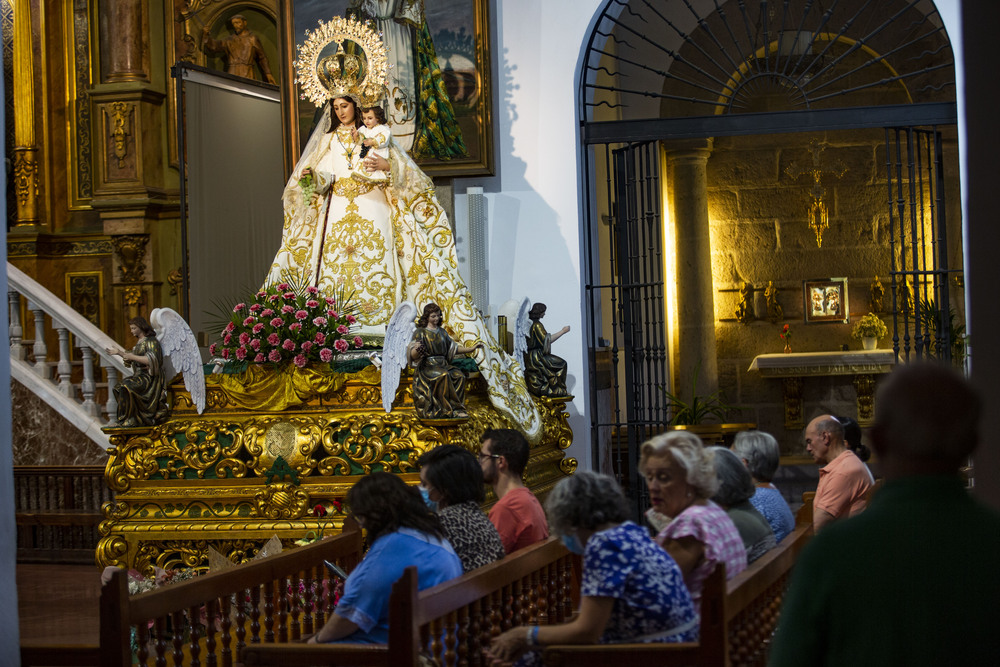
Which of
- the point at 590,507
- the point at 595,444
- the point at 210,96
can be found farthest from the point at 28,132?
the point at 590,507

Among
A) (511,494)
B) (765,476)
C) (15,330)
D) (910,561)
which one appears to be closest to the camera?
(910,561)

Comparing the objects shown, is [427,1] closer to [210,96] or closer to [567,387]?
[210,96]

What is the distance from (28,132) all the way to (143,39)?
5.29ft

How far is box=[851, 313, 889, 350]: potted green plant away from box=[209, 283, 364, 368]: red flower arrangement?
761cm

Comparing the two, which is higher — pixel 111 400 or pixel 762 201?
pixel 762 201

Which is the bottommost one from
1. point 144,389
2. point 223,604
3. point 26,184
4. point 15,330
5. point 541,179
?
point 223,604

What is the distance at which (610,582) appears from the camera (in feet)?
11.2

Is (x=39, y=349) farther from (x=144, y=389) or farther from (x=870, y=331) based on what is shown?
(x=870, y=331)

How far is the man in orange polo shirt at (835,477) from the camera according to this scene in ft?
18.5

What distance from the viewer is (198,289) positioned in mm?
11031

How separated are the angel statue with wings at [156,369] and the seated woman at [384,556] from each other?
12.6ft

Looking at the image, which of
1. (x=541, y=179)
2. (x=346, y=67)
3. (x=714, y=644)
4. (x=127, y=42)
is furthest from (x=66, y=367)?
(x=714, y=644)

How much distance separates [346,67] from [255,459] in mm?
2665

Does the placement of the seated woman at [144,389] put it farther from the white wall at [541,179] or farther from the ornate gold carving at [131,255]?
the ornate gold carving at [131,255]
